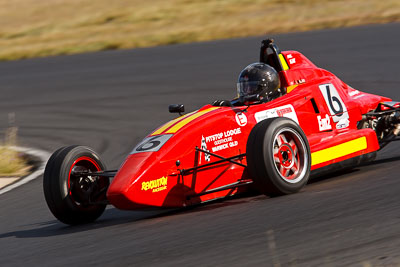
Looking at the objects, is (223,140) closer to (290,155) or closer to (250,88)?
(290,155)

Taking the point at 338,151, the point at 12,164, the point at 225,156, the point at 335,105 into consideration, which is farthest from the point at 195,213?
the point at 12,164

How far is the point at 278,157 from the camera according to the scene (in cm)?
745

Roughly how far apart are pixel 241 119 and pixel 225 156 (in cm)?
44

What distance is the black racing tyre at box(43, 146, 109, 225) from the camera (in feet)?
24.2

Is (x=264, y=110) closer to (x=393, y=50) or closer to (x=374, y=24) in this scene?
(x=393, y=50)

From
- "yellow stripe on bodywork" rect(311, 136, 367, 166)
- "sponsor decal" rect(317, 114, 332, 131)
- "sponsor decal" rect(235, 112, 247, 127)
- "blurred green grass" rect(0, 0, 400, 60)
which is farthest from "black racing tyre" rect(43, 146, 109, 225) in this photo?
"blurred green grass" rect(0, 0, 400, 60)

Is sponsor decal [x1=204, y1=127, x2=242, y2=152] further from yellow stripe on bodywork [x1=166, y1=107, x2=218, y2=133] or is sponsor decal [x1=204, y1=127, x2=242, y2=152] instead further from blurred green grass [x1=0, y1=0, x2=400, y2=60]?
blurred green grass [x1=0, y1=0, x2=400, y2=60]

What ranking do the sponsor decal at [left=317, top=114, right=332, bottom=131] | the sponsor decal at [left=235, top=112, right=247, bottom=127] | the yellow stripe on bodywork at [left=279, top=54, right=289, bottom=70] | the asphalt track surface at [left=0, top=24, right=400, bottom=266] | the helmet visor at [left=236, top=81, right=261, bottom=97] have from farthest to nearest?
the yellow stripe on bodywork at [left=279, top=54, right=289, bottom=70] < the sponsor decal at [left=317, top=114, right=332, bottom=131] < the helmet visor at [left=236, top=81, right=261, bottom=97] < the sponsor decal at [left=235, top=112, right=247, bottom=127] < the asphalt track surface at [left=0, top=24, right=400, bottom=266]

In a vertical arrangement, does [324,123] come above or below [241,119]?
below

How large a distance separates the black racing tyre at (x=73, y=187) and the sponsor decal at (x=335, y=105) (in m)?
2.67

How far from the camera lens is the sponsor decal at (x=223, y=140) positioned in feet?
25.0

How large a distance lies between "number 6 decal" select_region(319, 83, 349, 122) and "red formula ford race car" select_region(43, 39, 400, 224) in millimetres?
15

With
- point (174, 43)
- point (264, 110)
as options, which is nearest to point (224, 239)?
point (264, 110)

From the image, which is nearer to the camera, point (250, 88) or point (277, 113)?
point (277, 113)
